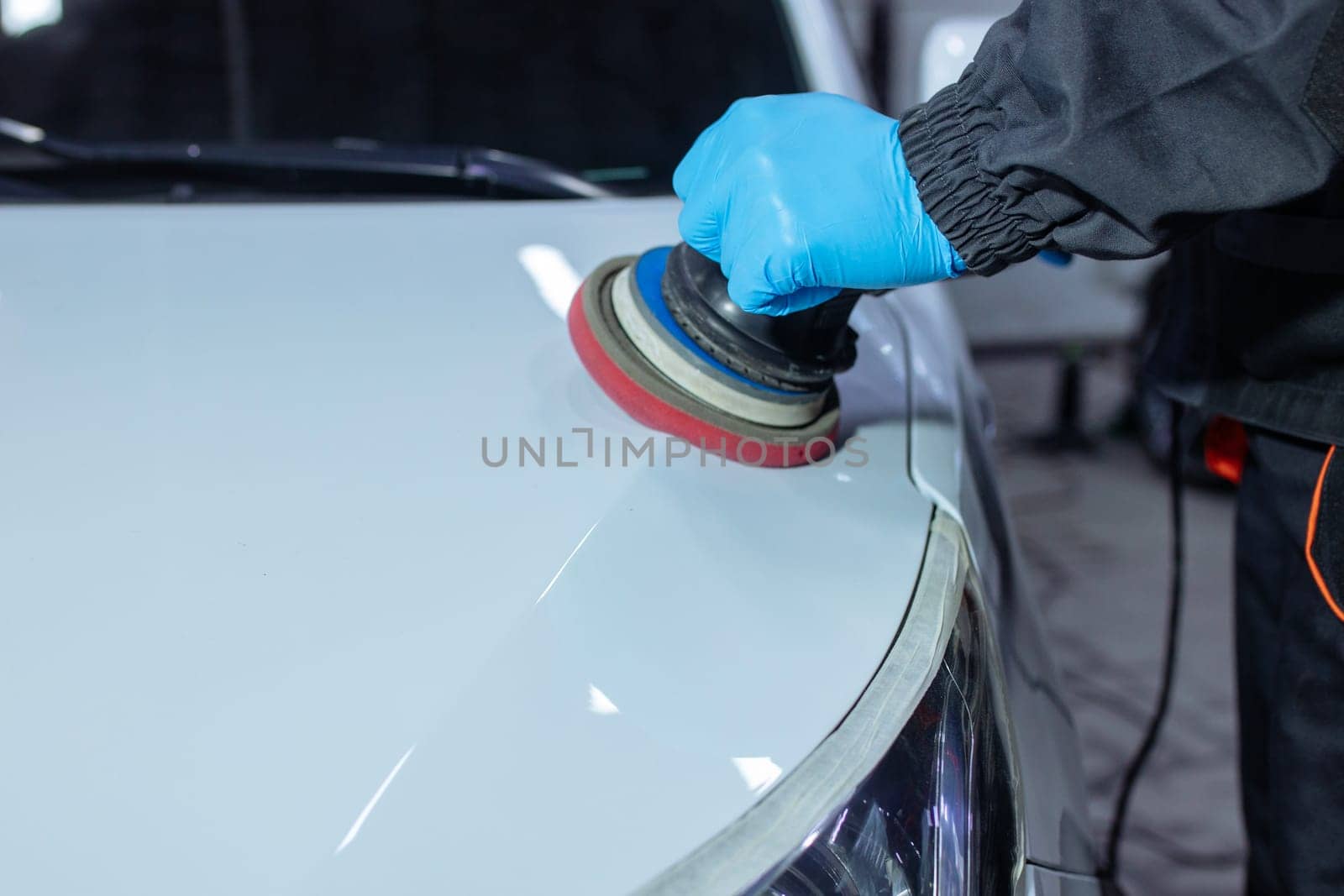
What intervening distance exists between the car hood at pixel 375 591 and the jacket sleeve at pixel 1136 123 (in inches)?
9.4

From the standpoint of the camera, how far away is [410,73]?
56.6 inches

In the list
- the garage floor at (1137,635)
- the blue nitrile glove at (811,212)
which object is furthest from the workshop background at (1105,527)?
the blue nitrile glove at (811,212)

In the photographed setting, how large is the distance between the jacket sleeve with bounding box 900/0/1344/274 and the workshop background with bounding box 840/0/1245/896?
0.55 metres

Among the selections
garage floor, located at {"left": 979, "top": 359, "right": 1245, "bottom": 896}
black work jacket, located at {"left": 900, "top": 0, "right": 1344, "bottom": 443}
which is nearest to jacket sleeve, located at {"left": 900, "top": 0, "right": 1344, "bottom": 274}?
black work jacket, located at {"left": 900, "top": 0, "right": 1344, "bottom": 443}

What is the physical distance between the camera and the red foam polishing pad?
84 centimetres

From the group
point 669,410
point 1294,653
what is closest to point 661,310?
point 669,410

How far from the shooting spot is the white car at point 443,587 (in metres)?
0.58

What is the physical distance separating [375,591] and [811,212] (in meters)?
0.44

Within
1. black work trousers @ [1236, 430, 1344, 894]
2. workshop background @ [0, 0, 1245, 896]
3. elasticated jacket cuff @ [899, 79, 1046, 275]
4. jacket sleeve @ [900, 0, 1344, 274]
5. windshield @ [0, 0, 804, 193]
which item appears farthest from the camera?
workshop background @ [0, 0, 1245, 896]

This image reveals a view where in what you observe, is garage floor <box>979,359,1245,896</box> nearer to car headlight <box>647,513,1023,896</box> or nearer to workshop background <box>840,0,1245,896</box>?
workshop background <box>840,0,1245,896</box>

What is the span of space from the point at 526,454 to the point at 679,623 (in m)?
0.19

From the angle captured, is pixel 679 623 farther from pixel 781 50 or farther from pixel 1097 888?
pixel 781 50

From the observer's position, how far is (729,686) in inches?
26.3

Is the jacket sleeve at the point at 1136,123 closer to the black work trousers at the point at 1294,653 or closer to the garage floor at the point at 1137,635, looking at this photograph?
the black work trousers at the point at 1294,653
